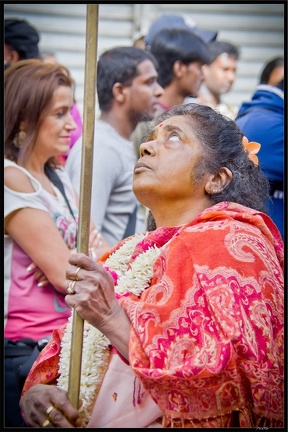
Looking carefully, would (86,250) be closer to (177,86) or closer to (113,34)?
(177,86)

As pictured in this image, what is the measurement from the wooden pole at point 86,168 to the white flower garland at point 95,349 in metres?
0.14

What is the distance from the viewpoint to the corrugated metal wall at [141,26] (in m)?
9.17

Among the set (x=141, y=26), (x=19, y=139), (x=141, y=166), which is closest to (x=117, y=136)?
(x=19, y=139)

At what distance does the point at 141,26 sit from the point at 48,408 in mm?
6408

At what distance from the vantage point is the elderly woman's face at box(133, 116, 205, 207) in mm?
3201

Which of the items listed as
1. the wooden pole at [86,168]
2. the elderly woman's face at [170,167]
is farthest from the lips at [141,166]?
the wooden pole at [86,168]

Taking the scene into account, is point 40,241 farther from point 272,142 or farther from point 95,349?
point 272,142

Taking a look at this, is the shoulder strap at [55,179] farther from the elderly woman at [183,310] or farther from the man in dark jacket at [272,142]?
the elderly woman at [183,310]

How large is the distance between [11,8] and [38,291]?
18.4 feet

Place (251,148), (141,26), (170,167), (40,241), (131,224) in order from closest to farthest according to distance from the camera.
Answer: (170,167), (251,148), (40,241), (131,224), (141,26)

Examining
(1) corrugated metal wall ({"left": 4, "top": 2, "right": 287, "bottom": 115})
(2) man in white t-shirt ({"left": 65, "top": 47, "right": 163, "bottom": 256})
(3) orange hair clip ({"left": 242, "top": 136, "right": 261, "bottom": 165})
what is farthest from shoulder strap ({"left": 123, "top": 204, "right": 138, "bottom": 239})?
(1) corrugated metal wall ({"left": 4, "top": 2, "right": 287, "bottom": 115})

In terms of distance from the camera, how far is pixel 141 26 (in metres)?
8.80

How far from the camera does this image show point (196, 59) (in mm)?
5898

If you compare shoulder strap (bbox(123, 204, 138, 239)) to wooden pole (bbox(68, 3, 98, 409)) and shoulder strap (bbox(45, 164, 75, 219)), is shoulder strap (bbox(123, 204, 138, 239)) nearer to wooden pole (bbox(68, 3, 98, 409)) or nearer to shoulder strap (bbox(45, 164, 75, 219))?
shoulder strap (bbox(45, 164, 75, 219))
